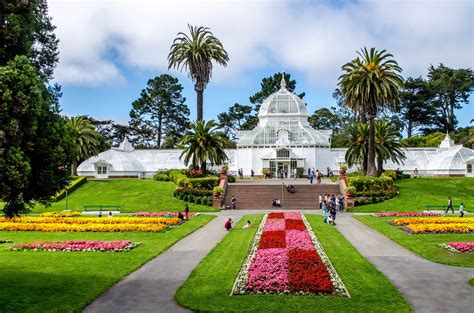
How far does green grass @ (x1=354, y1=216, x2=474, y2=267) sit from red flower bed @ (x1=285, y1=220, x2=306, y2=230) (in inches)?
173

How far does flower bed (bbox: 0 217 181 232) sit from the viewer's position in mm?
30562

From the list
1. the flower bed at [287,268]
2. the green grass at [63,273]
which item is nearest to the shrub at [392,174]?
the flower bed at [287,268]

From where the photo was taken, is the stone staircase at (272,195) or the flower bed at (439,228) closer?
the flower bed at (439,228)

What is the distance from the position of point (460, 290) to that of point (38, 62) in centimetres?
1530

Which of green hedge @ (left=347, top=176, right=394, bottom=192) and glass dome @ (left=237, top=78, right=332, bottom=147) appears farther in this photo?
glass dome @ (left=237, top=78, right=332, bottom=147)

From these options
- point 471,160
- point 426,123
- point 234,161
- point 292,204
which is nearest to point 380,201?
point 292,204

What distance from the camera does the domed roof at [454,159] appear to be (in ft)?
206

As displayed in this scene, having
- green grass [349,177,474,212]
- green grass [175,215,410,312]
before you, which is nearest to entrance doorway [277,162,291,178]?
green grass [349,177,474,212]

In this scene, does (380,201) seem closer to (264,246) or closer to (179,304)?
(264,246)

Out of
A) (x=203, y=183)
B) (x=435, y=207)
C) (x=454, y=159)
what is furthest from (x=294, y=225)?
(x=454, y=159)

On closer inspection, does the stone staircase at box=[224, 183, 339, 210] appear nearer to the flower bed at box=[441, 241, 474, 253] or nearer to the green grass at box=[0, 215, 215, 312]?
the green grass at box=[0, 215, 215, 312]

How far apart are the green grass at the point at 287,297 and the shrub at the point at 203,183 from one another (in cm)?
2698

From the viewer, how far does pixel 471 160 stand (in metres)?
61.8

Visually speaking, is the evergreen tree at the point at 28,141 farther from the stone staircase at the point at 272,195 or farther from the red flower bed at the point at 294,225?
the stone staircase at the point at 272,195
